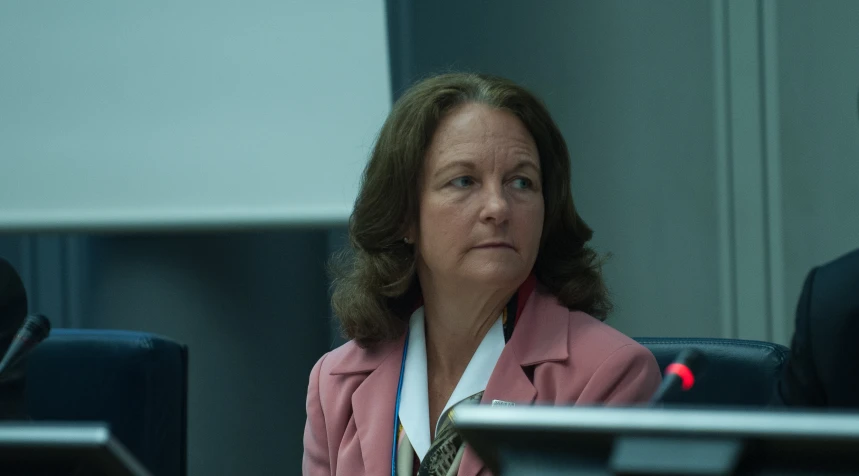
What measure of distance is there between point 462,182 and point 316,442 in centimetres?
53

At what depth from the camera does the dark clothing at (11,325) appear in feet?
5.82

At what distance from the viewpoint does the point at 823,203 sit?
9.36 feet

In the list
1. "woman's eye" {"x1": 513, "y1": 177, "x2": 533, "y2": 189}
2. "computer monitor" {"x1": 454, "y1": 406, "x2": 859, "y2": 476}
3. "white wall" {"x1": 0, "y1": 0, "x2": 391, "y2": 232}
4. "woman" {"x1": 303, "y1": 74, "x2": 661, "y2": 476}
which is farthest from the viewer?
"white wall" {"x1": 0, "y1": 0, "x2": 391, "y2": 232}

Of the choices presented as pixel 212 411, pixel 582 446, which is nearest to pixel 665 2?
pixel 212 411

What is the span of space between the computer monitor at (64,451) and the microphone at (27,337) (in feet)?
2.79

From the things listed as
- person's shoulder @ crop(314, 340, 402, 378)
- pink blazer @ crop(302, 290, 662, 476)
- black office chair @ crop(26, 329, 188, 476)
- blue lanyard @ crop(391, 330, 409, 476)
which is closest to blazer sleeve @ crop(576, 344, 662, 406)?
pink blazer @ crop(302, 290, 662, 476)

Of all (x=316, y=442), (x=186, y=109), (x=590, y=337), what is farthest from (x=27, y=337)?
(x=186, y=109)

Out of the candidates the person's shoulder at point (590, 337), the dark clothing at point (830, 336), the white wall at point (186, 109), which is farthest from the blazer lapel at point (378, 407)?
the white wall at point (186, 109)

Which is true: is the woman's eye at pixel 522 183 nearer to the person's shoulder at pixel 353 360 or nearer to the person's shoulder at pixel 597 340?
the person's shoulder at pixel 597 340

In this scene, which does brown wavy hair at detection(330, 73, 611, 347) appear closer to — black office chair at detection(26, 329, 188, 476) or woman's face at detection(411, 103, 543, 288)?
woman's face at detection(411, 103, 543, 288)

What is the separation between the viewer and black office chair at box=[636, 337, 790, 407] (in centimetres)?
162

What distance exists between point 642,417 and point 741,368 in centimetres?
103

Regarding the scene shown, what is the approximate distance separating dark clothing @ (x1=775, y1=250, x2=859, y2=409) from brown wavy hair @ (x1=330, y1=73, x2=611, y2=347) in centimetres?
59

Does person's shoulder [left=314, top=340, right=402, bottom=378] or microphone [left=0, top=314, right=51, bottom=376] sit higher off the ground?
microphone [left=0, top=314, right=51, bottom=376]
